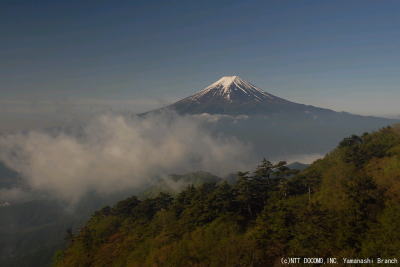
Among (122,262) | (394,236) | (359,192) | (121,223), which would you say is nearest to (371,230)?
(394,236)

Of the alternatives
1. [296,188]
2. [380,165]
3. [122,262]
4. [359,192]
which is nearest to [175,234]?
[122,262]

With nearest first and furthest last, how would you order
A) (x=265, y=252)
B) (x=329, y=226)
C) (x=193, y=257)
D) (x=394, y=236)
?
(x=394, y=236)
(x=329, y=226)
(x=265, y=252)
(x=193, y=257)

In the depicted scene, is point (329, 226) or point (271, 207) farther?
point (271, 207)

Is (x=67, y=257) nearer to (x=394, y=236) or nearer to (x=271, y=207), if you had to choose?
(x=271, y=207)

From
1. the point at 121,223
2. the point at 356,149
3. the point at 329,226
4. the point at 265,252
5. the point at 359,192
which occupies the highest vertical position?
the point at 356,149

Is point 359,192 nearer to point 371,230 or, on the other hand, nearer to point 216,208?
point 371,230

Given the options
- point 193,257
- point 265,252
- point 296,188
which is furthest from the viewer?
point 296,188

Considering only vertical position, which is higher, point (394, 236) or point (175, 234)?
point (394, 236)
